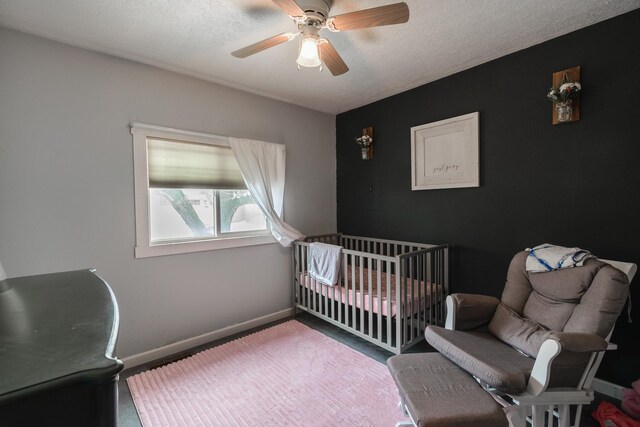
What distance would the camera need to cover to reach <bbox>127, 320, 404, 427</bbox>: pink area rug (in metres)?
1.73

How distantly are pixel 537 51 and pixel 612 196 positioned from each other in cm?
119

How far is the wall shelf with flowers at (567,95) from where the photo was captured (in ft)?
6.32

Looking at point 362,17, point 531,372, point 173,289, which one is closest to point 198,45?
point 362,17

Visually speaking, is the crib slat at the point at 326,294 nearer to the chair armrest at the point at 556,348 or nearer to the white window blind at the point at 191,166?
the white window blind at the point at 191,166

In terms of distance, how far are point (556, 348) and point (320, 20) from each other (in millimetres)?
2027

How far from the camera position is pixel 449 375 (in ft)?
4.81

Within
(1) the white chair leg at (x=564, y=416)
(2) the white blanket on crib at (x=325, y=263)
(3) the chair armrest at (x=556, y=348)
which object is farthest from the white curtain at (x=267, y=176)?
(1) the white chair leg at (x=564, y=416)

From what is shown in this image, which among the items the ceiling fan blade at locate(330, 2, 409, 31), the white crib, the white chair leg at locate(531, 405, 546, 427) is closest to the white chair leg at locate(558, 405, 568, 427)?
the white chair leg at locate(531, 405, 546, 427)

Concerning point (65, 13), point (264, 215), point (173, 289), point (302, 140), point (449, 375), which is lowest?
point (449, 375)

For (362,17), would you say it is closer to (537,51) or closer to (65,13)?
(537,51)

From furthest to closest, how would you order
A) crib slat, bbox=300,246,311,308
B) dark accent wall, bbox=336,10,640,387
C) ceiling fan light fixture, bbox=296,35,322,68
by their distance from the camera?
crib slat, bbox=300,246,311,308 < dark accent wall, bbox=336,10,640,387 < ceiling fan light fixture, bbox=296,35,322,68

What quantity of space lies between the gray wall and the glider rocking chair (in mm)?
1893

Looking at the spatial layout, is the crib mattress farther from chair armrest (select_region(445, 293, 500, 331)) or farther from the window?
the window

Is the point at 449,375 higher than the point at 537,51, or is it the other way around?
the point at 537,51
